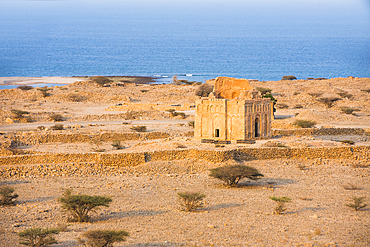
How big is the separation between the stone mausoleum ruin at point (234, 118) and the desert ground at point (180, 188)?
106 cm

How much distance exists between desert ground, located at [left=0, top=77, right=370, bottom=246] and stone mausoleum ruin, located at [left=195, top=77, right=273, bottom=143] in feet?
3.47

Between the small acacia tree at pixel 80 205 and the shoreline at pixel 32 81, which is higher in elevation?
the small acacia tree at pixel 80 205

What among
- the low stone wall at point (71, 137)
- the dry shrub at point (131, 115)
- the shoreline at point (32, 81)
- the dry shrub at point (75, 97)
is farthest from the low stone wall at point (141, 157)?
the shoreline at point (32, 81)

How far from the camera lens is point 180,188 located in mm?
25969

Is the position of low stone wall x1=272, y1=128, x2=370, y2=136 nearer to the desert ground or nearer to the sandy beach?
the desert ground

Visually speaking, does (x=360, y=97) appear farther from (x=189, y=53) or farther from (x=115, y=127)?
(x=189, y=53)

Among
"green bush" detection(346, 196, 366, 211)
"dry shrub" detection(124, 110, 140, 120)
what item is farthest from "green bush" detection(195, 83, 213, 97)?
"green bush" detection(346, 196, 366, 211)

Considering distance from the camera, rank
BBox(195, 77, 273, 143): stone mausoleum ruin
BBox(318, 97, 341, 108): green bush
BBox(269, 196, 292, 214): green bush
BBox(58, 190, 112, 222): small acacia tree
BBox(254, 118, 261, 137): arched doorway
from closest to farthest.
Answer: BBox(58, 190, 112, 222): small acacia tree → BBox(269, 196, 292, 214): green bush → BBox(195, 77, 273, 143): stone mausoleum ruin → BBox(254, 118, 261, 137): arched doorway → BBox(318, 97, 341, 108): green bush

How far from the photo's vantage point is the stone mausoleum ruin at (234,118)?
33.2 m

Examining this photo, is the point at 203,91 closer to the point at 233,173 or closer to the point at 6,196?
the point at 233,173

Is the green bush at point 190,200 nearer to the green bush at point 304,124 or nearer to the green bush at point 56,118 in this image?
the green bush at point 304,124

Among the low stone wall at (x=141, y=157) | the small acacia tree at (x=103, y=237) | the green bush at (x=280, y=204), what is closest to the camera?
the small acacia tree at (x=103, y=237)

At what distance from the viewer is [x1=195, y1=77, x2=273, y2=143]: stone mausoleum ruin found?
109 ft

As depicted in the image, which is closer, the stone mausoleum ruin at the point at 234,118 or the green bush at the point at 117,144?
the stone mausoleum ruin at the point at 234,118
